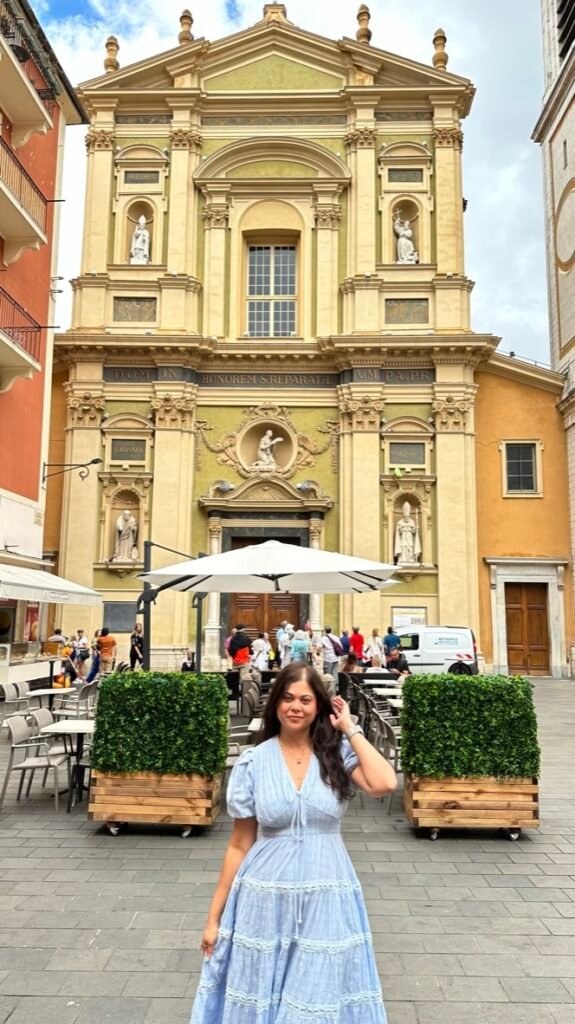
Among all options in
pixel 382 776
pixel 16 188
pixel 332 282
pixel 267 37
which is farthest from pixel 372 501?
pixel 382 776

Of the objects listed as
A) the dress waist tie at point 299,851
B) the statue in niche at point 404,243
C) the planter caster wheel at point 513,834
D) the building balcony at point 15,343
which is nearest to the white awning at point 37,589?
the building balcony at point 15,343

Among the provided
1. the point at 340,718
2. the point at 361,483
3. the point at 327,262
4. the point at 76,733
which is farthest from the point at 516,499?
the point at 340,718

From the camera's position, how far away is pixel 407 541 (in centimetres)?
2212

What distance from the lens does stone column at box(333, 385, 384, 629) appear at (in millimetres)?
21484

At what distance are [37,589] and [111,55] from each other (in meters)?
20.5

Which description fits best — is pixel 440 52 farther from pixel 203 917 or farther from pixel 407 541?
pixel 203 917

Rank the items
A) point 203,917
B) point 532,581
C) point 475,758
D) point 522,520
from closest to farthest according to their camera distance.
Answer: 1. point 203,917
2. point 475,758
3. point 532,581
4. point 522,520

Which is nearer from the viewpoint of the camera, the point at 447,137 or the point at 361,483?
the point at 361,483

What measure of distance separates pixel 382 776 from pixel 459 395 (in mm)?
21045

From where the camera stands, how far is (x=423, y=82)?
2441 centimetres

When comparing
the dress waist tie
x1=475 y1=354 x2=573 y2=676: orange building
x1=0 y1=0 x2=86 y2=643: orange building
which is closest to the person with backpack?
x1=475 y1=354 x2=573 y2=676: orange building

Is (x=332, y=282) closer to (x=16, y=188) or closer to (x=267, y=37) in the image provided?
(x=267, y=37)

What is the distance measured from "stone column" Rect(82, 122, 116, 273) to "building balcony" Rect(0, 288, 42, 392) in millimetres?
7960

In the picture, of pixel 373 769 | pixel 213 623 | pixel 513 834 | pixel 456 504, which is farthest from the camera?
pixel 456 504
